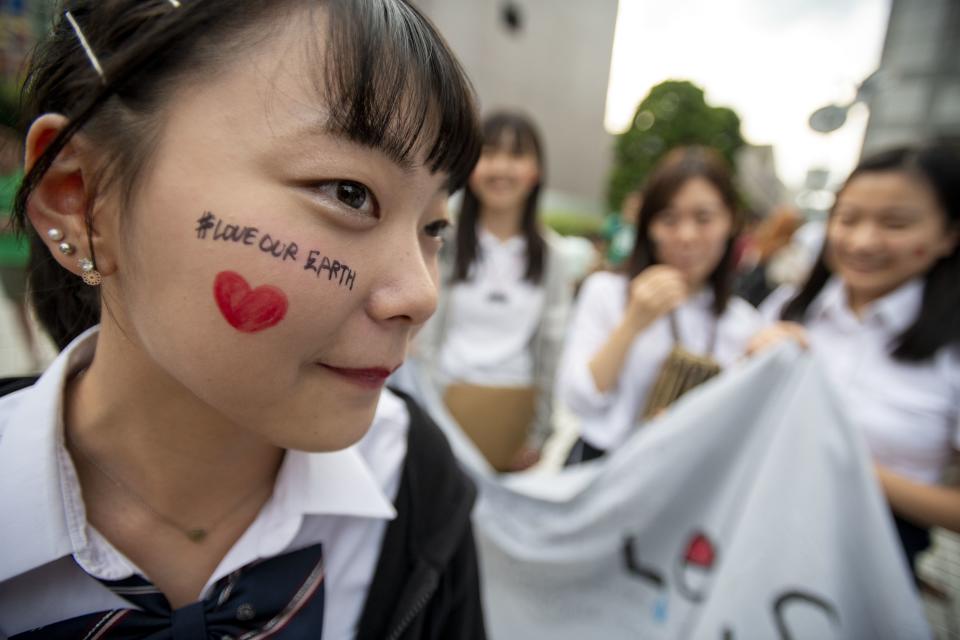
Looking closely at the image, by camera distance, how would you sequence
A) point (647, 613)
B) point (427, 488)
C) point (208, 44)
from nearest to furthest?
point (208, 44) → point (427, 488) → point (647, 613)

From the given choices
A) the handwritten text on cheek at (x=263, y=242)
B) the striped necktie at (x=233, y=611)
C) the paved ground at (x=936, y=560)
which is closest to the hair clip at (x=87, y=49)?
the handwritten text on cheek at (x=263, y=242)

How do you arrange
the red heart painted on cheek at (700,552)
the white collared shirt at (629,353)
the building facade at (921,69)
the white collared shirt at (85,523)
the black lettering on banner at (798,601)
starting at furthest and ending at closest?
the building facade at (921,69) → the white collared shirt at (629,353) → the red heart painted on cheek at (700,552) → the black lettering on banner at (798,601) → the white collared shirt at (85,523)

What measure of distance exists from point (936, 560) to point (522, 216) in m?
3.34

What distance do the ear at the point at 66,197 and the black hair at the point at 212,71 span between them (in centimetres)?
2

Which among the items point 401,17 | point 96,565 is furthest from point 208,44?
point 96,565

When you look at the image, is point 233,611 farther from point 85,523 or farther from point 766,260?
point 766,260

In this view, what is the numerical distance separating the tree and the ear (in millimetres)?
23398

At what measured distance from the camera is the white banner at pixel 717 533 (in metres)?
1.29

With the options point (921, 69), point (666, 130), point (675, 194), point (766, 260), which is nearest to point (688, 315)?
point (675, 194)

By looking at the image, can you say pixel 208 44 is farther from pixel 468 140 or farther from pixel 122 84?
pixel 468 140

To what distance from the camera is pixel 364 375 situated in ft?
2.33

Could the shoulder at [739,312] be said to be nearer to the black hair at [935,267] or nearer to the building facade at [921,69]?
the black hair at [935,267]

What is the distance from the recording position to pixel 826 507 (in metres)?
1.34

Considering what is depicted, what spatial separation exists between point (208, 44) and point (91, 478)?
29.1 inches
